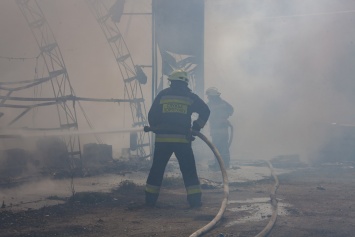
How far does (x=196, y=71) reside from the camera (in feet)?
52.6

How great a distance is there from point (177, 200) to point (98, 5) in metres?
14.9

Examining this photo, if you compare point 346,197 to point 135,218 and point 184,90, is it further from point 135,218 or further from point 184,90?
point 135,218

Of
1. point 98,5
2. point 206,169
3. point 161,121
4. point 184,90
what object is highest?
point 98,5

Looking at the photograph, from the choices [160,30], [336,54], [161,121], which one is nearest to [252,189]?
[161,121]

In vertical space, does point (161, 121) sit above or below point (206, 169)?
above

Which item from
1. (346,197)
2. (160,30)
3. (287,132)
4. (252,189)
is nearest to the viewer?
(346,197)

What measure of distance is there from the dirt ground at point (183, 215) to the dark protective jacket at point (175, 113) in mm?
1064

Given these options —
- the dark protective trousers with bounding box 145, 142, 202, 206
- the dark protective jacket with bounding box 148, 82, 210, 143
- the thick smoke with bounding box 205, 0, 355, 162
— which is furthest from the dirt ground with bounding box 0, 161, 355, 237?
the thick smoke with bounding box 205, 0, 355, 162

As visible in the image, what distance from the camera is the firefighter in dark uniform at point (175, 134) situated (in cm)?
664

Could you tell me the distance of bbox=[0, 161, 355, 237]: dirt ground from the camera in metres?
4.97

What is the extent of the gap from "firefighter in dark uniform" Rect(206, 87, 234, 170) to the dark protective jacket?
516 centimetres

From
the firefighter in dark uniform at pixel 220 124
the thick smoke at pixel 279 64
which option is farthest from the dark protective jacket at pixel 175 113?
the thick smoke at pixel 279 64

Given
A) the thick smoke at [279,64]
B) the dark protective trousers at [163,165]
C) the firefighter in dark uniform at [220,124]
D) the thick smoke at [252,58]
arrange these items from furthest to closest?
1. the thick smoke at [279,64]
2. the thick smoke at [252,58]
3. the firefighter in dark uniform at [220,124]
4. the dark protective trousers at [163,165]

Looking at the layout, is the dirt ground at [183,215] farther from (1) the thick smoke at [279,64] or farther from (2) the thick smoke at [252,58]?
(1) the thick smoke at [279,64]
